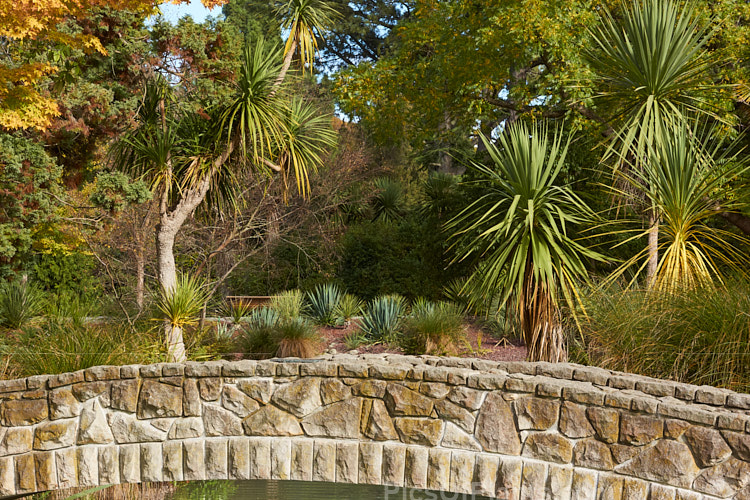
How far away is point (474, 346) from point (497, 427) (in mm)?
5742

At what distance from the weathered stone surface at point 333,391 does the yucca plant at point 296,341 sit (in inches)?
173

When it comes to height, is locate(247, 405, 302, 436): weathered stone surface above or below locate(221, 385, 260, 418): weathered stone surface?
below

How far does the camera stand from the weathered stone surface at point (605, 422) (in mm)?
5102

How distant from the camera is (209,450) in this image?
237 inches

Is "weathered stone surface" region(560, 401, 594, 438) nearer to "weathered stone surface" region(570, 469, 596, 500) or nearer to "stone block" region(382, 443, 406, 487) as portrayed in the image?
"weathered stone surface" region(570, 469, 596, 500)

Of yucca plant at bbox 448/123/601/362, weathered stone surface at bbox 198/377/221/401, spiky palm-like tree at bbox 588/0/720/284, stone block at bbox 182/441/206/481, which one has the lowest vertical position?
stone block at bbox 182/441/206/481

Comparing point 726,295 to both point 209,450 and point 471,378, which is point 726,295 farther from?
point 209,450

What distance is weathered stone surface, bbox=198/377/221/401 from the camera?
19.9 ft

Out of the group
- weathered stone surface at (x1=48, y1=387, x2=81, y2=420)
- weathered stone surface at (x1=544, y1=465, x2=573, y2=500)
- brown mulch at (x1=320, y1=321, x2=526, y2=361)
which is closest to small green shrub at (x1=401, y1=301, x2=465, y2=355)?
brown mulch at (x1=320, y1=321, x2=526, y2=361)

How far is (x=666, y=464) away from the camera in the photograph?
490 cm

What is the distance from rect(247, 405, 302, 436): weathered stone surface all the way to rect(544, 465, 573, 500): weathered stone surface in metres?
2.05

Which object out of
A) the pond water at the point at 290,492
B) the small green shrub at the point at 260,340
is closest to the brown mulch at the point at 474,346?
the small green shrub at the point at 260,340

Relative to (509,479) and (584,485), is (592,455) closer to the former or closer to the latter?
(584,485)

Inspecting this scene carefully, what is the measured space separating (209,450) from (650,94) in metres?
6.53
